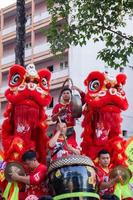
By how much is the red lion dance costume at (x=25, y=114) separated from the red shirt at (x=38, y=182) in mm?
444

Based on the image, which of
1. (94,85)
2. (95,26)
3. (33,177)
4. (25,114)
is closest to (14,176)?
(33,177)

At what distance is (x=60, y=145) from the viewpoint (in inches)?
239

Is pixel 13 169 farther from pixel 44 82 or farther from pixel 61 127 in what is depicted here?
pixel 44 82

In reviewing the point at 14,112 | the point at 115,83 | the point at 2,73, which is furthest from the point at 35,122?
the point at 2,73

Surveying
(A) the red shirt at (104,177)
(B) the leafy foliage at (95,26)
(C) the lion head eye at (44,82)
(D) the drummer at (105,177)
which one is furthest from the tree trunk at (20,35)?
(A) the red shirt at (104,177)

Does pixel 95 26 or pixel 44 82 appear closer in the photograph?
pixel 44 82

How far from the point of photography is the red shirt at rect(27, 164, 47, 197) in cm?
535

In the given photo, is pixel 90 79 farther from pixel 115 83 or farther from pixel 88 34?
pixel 88 34

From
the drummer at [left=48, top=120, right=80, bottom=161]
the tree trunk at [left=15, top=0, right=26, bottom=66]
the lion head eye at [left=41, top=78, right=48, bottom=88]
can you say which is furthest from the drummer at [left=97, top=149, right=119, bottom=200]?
the tree trunk at [left=15, top=0, right=26, bottom=66]

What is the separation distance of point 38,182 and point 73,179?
586 millimetres

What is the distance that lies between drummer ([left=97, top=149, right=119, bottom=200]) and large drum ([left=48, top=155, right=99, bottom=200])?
1.96 feet

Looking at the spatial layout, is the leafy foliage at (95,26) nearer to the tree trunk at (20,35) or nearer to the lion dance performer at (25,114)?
the tree trunk at (20,35)

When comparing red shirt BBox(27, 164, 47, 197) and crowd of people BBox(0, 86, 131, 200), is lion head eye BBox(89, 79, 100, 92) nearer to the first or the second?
crowd of people BBox(0, 86, 131, 200)

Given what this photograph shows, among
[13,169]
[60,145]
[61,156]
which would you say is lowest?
[13,169]
